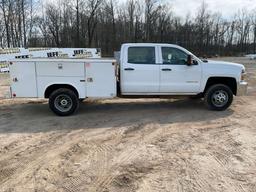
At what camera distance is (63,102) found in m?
8.53

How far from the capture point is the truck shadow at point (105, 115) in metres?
7.67

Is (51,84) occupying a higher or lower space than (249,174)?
higher

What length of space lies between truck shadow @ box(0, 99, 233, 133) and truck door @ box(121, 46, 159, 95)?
28.9 inches

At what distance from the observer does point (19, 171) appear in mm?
4926

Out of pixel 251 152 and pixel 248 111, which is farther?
pixel 248 111

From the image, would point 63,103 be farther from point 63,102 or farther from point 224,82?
point 224,82

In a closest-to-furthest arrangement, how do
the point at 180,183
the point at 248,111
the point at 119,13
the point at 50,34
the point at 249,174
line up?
the point at 180,183 < the point at 249,174 < the point at 248,111 < the point at 50,34 < the point at 119,13

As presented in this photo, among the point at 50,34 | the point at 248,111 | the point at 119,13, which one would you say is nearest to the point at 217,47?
the point at 119,13

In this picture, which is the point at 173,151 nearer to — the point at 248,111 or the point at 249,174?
the point at 249,174

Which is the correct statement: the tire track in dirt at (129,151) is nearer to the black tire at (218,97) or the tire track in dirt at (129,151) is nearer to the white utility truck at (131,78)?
the white utility truck at (131,78)

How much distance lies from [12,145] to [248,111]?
6.56m

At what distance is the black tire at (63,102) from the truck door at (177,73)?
252 centimetres

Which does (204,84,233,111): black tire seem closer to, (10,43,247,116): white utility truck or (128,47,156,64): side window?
(10,43,247,116): white utility truck

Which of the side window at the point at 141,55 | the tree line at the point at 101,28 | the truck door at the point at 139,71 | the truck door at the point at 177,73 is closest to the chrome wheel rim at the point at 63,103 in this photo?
the truck door at the point at 139,71
